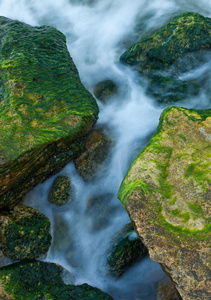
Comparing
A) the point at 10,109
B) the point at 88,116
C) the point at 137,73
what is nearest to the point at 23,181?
the point at 10,109

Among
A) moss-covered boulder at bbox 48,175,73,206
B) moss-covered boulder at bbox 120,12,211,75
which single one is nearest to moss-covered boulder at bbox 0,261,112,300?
moss-covered boulder at bbox 48,175,73,206

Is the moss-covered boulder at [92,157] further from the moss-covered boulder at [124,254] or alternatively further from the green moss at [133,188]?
the green moss at [133,188]

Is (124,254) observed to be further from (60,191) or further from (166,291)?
(60,191)

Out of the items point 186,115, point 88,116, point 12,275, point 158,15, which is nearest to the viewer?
point 12,275

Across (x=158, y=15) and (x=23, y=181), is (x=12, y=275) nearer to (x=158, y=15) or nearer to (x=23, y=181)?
(x=23, y=181)

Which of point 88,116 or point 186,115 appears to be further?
point 88,116

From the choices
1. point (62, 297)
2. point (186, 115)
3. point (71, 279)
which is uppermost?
point (186, 115)

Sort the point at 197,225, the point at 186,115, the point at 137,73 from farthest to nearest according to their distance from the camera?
the point at 137,73 < the point at 186,115 < the point at 197,225
